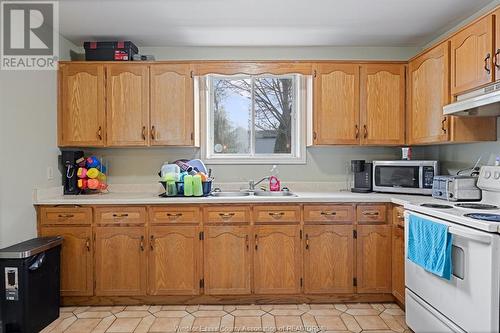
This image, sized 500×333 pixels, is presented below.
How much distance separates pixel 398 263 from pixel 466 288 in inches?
36.5

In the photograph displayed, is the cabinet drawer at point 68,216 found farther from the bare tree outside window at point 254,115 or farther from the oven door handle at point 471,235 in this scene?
the oven door handle at point 471,235

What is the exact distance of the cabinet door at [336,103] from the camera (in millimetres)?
3186

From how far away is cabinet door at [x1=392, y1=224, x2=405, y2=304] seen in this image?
2.69 meters

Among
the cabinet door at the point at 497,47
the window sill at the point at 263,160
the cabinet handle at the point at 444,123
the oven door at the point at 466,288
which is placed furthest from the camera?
the window sill at the point at 263,160

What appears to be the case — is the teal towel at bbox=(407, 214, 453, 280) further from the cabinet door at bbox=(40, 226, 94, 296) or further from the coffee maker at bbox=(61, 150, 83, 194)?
the coffee maker at bbox=(61, 150, 83, 194)

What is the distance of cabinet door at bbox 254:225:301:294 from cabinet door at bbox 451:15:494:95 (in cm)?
164

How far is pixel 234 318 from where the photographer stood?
2.65 m

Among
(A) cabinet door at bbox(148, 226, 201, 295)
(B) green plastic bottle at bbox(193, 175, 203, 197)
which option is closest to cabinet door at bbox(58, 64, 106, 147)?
A: (B) green plastic bottle at bbox(193, 175, 203, 197)

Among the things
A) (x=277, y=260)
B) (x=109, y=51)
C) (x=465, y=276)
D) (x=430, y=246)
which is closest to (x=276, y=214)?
(x=277, y=260)

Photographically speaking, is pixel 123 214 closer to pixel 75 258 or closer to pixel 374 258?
pixel 75 258

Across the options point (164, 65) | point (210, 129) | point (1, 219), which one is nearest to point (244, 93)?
point (210, 129)

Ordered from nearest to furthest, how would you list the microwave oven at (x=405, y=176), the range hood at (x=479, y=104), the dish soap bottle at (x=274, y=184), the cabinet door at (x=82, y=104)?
the range hood at (x=479, y=104) < the microwave oven at (x=405, y=176) < the cabinet door at (x=82, y=104) < the dish soap bottle at (x=274, y=184)

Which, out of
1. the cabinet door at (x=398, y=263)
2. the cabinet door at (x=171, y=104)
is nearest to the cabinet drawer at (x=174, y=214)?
the cabinet door at (x=171, y=104)

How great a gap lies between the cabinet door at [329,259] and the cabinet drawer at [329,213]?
59mm
